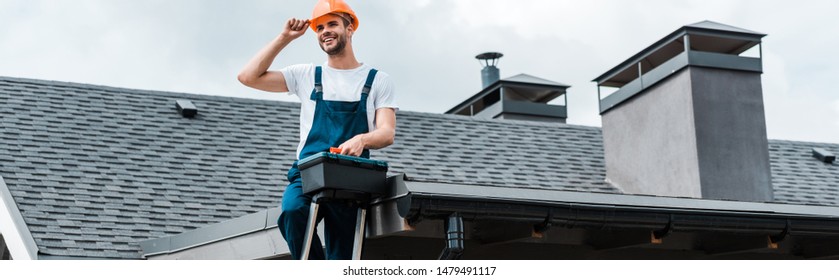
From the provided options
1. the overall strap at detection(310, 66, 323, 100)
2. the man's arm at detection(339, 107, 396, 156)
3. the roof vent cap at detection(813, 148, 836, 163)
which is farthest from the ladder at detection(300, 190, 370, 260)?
the roof vent cap at detection(813, 148, 836, 163)

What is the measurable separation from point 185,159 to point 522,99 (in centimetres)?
691

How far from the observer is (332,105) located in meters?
5.31

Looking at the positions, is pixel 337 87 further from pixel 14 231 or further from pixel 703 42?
pixel 703 42

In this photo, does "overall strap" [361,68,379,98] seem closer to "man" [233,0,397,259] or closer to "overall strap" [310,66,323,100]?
"man" [233,0,397,259]

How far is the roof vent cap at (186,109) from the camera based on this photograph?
1311 centimetres

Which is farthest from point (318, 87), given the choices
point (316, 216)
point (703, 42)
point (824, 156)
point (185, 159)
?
point (824, 156)

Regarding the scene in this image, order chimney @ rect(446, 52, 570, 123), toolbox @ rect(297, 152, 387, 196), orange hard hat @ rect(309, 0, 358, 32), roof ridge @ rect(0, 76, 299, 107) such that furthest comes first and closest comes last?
chimney @ rect(446, 52, 570, 123), roof ridge @ rect(0, 76, 299, 107), orange hard hat @ rect(309, 0, 358, 32), toolbox @ rect(297, 152, 387, 196)

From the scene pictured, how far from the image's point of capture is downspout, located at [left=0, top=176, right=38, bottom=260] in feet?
31.2

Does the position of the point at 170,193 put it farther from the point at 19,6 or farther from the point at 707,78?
the point at 19,6

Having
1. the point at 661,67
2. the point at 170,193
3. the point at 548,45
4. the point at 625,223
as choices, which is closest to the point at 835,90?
the point at 661,67

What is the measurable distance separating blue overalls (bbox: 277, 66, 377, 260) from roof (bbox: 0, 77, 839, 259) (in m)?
3.95

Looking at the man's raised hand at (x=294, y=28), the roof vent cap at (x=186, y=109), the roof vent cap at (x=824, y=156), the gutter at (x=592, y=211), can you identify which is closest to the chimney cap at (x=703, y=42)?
the roof vent cap at (x=824, y=156)

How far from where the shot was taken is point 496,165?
13680 millimetres

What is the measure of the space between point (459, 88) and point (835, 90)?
24.5ft
